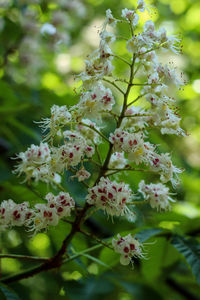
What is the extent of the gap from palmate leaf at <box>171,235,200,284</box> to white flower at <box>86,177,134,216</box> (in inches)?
15.3

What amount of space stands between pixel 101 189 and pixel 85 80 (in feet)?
1.00

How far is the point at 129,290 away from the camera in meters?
2.07

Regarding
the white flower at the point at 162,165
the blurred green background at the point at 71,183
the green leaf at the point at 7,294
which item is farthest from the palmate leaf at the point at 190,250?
the green leaf at the point at 7,294

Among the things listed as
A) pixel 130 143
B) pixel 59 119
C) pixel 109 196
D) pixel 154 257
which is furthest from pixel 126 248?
pixel 154 257

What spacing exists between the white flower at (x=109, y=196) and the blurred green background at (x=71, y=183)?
31 centimetres

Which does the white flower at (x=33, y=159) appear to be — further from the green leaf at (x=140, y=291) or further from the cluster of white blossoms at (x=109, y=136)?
the green leaf at (x=140, y=291)

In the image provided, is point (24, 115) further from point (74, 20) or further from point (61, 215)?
point (74, 20)

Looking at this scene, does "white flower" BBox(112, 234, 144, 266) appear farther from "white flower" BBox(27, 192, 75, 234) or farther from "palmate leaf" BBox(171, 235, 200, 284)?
"palmate leaf" BBox(171, 235, 200, 284)

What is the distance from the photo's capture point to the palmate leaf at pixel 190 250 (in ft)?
4.28

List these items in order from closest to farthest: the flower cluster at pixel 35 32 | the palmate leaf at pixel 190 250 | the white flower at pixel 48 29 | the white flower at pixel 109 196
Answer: the white flower at pixel 109 196, the palmate leaf at pixel 190 250, the flower cluster at pixel 35 32, the white flower at pixel 48 29

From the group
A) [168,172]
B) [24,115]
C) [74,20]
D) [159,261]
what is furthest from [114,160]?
[74,20]

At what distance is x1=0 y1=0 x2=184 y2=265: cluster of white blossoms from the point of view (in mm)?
1081

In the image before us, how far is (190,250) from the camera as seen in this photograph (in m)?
1.39

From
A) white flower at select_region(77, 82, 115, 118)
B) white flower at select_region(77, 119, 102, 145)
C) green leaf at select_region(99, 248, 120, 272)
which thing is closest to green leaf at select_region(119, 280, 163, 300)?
green leaf at select_region(99, 248, 120, 272)
